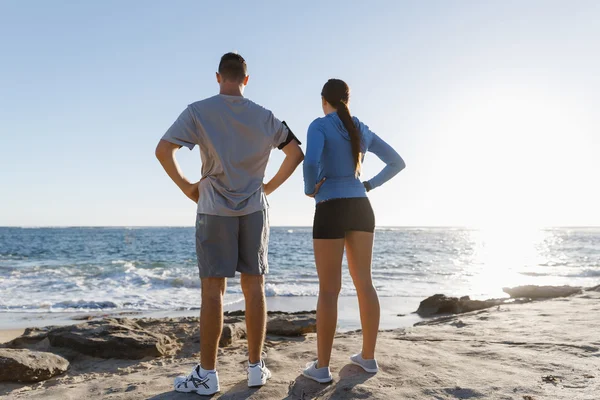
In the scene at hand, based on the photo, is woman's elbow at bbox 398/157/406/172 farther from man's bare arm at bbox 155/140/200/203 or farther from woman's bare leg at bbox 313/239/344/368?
man's bare arm at bbox 155/140/200/203

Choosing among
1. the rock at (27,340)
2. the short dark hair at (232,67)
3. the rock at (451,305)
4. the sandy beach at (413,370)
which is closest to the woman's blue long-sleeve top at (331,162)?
the short dark hair at (232,67)

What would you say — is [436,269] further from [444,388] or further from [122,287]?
[444,388]

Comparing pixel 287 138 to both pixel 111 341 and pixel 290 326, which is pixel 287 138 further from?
pixel 290 326

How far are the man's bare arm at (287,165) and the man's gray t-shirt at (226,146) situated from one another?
182 mm

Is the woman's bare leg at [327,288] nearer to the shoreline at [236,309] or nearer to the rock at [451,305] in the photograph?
the shoreline at [236,309]

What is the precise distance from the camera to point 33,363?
3.90 m

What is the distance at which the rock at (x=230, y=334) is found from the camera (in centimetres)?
490

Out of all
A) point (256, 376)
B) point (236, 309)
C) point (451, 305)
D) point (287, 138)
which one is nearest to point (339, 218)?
point (287, 138)

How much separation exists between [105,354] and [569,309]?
17.6ft

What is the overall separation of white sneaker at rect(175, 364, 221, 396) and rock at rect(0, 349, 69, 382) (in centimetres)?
156

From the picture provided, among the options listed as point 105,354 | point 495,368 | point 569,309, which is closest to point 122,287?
point 105,354

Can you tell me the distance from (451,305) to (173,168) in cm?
646

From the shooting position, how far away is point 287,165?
130 inches

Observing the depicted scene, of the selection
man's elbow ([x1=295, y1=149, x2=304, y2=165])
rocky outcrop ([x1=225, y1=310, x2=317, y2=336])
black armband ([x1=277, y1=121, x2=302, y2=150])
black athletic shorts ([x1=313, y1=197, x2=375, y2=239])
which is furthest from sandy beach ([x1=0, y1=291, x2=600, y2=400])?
black armband ([x1=277, y1=121, x2=302, y2=150])
